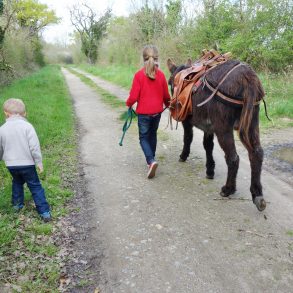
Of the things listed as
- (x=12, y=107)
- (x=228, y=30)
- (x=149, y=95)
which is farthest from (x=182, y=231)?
(x=228, y=30)

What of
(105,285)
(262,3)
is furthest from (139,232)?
(262,3)

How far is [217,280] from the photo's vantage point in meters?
2.71

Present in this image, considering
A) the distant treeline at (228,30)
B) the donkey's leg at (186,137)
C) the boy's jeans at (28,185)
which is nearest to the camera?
the boy's jeans at (28,185)

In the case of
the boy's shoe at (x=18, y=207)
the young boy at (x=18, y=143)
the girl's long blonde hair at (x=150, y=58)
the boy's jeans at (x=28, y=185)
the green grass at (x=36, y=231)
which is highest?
the girl's long blonde hair at (x=150, y=58)

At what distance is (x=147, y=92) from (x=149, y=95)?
53 millimetres

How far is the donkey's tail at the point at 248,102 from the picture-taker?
360 centimetres

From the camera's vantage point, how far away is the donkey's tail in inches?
142

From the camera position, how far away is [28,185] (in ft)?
12.1

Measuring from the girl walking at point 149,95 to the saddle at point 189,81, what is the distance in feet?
0.85

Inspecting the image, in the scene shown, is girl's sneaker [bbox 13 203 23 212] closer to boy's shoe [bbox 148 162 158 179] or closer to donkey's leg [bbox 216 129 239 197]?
boy's shoe [bbox 148 162 158 179]

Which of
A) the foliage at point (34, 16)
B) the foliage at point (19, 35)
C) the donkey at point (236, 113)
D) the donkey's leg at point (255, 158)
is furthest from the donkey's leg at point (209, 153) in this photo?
the foliage at point (34, 16)

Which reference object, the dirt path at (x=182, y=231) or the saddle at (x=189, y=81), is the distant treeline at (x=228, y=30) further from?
the dirt path at (x=182, y=231)

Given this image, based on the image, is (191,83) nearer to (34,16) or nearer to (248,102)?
(248,102)

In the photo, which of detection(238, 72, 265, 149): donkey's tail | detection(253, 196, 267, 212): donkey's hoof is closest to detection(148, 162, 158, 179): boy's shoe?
detection(238, 72, 265, 149): donkey's tail
